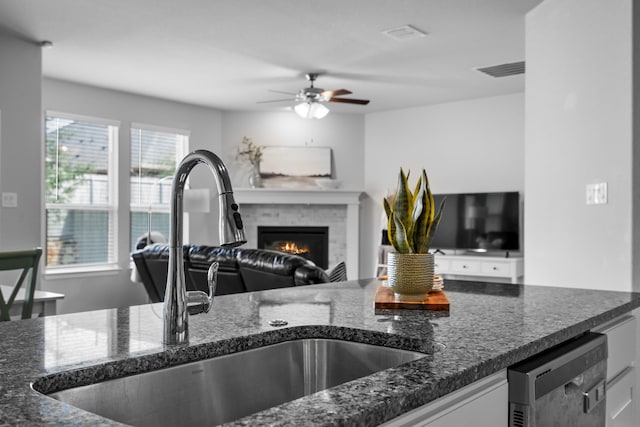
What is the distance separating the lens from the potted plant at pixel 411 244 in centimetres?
163

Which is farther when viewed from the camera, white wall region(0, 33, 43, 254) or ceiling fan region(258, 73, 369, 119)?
ceiling fan region(258, 73, 369, 119)

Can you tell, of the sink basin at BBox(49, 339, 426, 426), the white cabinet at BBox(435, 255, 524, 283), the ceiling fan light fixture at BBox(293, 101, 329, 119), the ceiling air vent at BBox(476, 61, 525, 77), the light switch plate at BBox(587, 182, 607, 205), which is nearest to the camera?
the sink basin at BBox(49, 339, 426, 426)

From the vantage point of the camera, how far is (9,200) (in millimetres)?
4809

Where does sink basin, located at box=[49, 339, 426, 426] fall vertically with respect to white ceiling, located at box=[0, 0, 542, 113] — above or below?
below

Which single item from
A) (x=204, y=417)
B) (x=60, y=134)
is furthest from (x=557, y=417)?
(x=60, y=134)

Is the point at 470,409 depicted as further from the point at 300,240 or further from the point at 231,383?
the point at 300,240

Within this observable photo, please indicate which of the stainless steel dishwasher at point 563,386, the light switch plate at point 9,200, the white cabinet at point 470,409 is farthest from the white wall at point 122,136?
the white cabinet at point 470,409

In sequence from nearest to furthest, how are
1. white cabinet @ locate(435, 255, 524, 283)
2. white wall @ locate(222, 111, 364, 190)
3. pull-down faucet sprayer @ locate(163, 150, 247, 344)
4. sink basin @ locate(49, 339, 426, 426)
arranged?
sink basin @ locate(49, 339, 426, 426)
pull-down faucet sprayer @ locate(163, 150, 247, 344)
white cabinet @ locate(435, 255, 524, 283)
white wall @ locate(222, 111, 364, 190)

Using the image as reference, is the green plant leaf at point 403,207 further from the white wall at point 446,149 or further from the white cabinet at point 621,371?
the white wall at point 446,149

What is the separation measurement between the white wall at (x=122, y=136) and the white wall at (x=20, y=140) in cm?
134

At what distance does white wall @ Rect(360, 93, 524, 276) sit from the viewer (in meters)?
6.99

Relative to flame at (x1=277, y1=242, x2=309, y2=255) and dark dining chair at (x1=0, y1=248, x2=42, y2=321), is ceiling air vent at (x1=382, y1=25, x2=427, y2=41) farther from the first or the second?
flame at (x1=277, y1=242, x2=309, y2=255)

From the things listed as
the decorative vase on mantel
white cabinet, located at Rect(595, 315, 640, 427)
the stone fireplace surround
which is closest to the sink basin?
white cabinet, located at Rect(595, 315, 640, 427)

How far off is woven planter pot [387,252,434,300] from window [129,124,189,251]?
558cm
